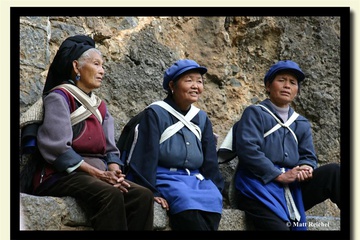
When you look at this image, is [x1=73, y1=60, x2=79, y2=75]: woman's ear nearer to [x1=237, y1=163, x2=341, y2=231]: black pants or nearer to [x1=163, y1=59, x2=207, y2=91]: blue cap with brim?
[x1=163, y1=59, x2=207, y2=91]: blue cap with brim

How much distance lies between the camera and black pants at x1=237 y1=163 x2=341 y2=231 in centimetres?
658

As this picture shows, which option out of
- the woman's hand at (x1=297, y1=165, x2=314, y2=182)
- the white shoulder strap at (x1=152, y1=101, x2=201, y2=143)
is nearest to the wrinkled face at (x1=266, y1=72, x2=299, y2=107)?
the woman's hand at (x1=297, y1=165, x2=314, y2=182)

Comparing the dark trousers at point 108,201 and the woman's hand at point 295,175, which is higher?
the woman's hand at point 295,175

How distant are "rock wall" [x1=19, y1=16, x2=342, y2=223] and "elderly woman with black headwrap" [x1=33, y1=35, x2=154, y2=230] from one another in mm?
985

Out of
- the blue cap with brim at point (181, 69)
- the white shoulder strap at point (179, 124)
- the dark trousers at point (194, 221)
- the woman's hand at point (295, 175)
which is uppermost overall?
the blue cap with brim at point (181, 69)

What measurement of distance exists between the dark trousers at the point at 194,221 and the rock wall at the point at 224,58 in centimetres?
136

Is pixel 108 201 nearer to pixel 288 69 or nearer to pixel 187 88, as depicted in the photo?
pixel 187 88

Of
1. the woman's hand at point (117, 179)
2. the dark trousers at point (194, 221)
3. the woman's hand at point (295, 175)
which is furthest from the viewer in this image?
the woman's hand at point (295, 175)

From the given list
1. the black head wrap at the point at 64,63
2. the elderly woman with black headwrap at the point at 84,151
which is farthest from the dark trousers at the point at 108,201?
the black head wrap at the point at 64,63

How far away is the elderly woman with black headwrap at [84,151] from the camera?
19.6 ft

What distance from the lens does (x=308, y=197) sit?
6859mm

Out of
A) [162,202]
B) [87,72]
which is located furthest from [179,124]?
[87,72]

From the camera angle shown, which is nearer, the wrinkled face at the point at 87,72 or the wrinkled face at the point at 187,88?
the wrinkled face at the point at 87,72

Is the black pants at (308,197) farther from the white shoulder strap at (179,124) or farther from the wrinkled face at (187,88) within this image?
the wrinkled face at (187,88)
